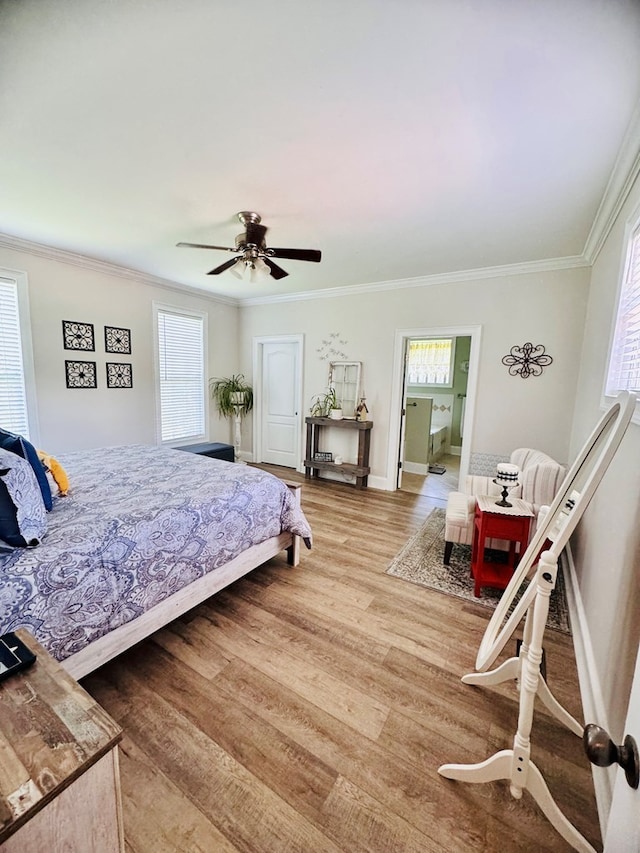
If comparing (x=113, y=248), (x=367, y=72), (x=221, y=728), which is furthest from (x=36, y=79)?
(x=221, y=728)

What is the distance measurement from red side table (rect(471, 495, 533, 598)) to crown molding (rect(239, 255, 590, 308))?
2495mm

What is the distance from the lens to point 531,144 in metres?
1.79

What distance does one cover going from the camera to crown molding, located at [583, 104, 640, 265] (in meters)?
1.69

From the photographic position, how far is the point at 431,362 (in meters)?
6.88

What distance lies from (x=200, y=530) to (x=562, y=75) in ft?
8.68

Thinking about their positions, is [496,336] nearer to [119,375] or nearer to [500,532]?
[500,532]

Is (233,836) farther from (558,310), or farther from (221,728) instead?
(558,310)

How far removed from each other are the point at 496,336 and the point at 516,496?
6.11ft

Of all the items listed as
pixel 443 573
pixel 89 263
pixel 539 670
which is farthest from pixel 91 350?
pixel 539 670

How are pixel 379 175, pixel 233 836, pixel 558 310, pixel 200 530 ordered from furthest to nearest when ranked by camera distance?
pixel 558 310 → pixel 379 175 → pixel 200 530 → pixel 233 836

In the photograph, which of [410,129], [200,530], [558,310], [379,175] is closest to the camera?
[410,129]

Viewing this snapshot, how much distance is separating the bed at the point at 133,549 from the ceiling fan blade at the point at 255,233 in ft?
5.87

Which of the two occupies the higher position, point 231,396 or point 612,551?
point 231,396

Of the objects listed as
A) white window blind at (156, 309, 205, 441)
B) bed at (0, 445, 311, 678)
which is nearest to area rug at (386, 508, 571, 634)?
bed at (0, 445, 311, 678)
